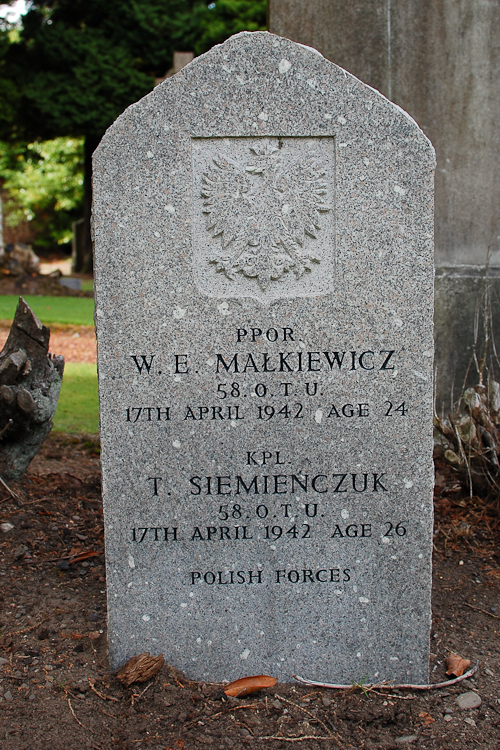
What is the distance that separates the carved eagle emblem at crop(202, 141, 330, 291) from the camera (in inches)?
104

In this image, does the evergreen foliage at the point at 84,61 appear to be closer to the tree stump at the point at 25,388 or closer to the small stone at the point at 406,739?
the tree stump at the point at 25,388

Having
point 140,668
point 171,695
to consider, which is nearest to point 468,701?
point 171,695

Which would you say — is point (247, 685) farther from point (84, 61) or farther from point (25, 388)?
point (84, 61)

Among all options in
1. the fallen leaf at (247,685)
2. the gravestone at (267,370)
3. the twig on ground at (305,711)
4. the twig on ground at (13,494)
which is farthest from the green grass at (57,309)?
the twig on ground at (305,711)

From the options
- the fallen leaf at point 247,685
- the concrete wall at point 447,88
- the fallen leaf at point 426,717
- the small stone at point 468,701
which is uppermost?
the concrete wall at point 447,88

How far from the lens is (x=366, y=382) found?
273 cm

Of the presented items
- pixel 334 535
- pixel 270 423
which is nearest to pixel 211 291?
pixel 270 423

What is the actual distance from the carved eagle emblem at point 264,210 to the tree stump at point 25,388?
1.88 meters

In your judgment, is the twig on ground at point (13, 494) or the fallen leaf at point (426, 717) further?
the twig on ground at point (13, 494)

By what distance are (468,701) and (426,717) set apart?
0.21 m

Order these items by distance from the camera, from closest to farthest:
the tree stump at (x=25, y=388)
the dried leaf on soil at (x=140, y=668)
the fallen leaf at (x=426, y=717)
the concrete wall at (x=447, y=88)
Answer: the fallen leaf at (x=426, y=717) → the dried leaf on soil at (x=140, y=668) → the tree stump at (x=25, y=388) → the concrete wall at (x=447, y=88)

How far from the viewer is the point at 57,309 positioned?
1373 centimetres

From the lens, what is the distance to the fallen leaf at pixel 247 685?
2715 mm

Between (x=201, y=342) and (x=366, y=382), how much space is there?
0.68 m
